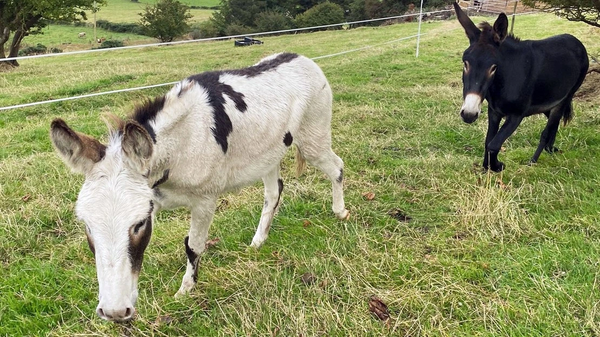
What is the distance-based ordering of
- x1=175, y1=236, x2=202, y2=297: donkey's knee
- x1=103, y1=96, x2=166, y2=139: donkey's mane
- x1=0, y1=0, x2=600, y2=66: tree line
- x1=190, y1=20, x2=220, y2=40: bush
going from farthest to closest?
x1=190, y1=20, x2=220, y2=40: bush → x1=0, y1=0, x2=600, y2=66: tree line → x1=175, y1=236, x2=202, y2=297: donkey's knee → x1=103, y1=96, x2=166, y2=139: donkey's mane

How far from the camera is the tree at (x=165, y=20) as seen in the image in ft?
130

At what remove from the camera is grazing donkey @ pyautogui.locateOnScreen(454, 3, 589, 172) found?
167 inches

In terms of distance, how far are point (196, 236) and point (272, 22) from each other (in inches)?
1787

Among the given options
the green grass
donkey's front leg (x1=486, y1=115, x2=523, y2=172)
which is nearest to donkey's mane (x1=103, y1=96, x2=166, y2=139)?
donkey's front leg (x1=486, y1=115, x2=523, y2=172)

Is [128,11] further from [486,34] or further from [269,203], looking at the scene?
[269,203]

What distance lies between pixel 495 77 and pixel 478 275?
250 centimetres

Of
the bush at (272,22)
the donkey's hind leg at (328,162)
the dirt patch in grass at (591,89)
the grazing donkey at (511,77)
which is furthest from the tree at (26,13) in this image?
the bush at (272,22)

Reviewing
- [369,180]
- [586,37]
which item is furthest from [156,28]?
[369,180]

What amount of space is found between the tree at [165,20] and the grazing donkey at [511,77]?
1573 inches

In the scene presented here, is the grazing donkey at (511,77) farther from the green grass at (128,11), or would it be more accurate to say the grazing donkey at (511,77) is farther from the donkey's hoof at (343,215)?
the green grass at (128,11)

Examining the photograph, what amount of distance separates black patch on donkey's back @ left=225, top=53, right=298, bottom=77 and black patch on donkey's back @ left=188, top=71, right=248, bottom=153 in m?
0.25

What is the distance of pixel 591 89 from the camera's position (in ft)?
25.7

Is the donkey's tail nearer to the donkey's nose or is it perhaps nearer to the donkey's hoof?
the donkey's hoof

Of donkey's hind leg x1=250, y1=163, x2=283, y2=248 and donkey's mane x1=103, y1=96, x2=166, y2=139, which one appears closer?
donkey's mane x1=103, y1=96, x2=166, y2=139
